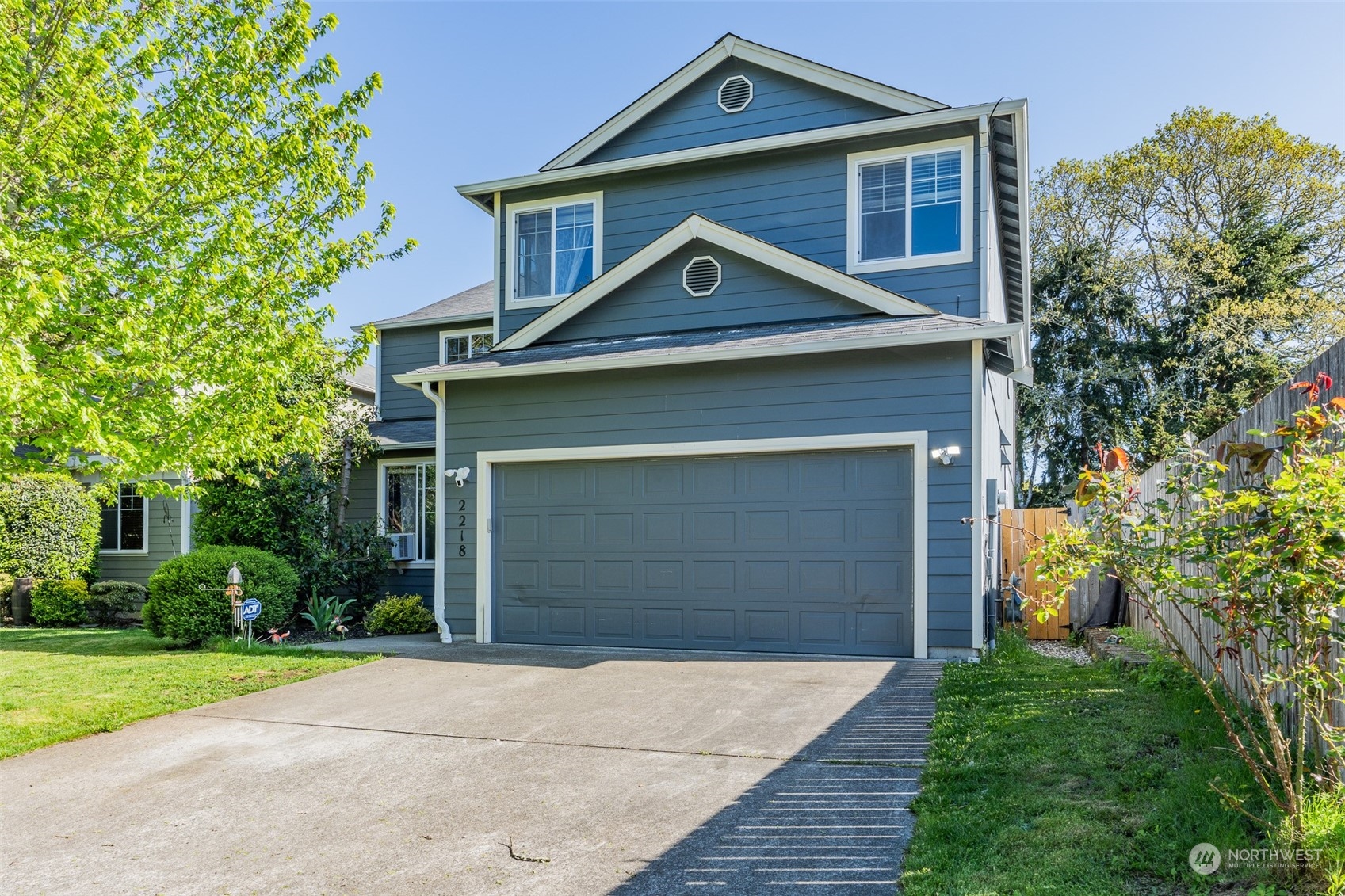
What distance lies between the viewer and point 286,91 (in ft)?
26.5

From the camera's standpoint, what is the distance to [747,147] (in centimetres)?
1112

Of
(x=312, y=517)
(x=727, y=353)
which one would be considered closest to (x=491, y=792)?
(x=727, y=353)

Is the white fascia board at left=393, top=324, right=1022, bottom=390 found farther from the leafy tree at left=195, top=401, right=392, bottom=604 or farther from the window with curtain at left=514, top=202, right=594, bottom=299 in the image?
the leafy tree at left=195, top=401, right=392, bottom=604

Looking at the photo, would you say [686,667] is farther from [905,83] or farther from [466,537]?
[905,83]

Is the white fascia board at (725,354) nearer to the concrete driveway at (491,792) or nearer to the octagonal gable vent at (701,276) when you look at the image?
the octagonal gable vent at (701,276)

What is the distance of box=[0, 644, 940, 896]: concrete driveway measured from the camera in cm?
372

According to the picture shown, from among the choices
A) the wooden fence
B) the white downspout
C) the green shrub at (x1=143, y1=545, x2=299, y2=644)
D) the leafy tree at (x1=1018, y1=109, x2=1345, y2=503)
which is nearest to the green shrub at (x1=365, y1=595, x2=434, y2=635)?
the white downspout

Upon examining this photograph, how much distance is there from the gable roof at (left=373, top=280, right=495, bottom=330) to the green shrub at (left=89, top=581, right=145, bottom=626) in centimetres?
580

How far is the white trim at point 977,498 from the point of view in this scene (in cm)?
841

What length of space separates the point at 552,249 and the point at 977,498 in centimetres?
662

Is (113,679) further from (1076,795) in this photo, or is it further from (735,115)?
(735,115)

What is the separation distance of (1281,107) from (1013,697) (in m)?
23.4

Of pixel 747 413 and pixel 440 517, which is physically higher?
pixel 747 413

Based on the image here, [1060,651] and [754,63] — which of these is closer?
[1060,651]
